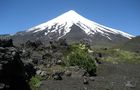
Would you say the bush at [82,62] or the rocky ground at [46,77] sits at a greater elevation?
the bush at [82,62]

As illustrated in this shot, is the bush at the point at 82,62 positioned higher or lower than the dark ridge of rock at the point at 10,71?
higher

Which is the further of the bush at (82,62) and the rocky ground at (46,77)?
the bush at (82,62)

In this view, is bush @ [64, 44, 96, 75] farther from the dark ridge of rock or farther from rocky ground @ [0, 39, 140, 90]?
the dark ridge of rock

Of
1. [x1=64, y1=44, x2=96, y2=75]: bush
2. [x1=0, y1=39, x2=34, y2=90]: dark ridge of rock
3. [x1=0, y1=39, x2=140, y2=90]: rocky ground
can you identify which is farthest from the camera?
[x1=64, y1=44, x2=96, y2=75]: bush

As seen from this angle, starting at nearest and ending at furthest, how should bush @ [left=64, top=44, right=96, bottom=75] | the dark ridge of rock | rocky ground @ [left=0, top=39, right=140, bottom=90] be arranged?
the dark ridge of rock
rocky ground @ [left=0, top=39, right=140, bottom=90]
bush @ [left=64, top=44, right=96, bottom=75]

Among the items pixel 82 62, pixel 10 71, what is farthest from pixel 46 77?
pixel 10 71

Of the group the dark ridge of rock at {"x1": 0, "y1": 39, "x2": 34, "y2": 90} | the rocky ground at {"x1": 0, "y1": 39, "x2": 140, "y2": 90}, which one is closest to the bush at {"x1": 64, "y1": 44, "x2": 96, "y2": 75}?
the rocky ground at {"x1": 0, "y1": 39, "x2": 140, "y2": 90}

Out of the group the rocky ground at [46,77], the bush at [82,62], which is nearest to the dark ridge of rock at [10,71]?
the rocky ground at [46,77]

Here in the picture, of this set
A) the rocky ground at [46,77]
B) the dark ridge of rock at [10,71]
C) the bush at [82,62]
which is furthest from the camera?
the bush at [82,62]

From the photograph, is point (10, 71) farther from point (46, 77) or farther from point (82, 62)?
point (82, 62)

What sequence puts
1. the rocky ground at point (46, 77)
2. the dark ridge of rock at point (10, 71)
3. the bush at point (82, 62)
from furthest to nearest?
the bush at point (82, 62)
the rocky ground at point (46, 77)
the dark ridge of rock at point (10, 71)

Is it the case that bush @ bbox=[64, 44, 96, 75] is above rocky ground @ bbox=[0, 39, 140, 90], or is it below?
above

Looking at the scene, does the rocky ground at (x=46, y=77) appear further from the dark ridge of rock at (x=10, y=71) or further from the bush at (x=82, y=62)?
the bush at (x=82, y=62)

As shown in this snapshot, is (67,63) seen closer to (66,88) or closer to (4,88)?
(66,88)
